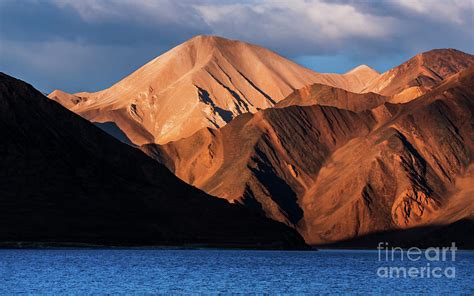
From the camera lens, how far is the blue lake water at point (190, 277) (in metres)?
111

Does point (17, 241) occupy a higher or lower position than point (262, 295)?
higher

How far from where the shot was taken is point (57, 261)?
520ft

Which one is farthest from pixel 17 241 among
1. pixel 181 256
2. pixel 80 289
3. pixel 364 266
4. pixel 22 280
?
pixel 80 289

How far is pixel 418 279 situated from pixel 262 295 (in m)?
33.8

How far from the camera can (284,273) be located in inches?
5728

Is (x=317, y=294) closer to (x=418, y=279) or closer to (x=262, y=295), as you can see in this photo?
→ (x=262, y=295)

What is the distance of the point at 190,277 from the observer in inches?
5103

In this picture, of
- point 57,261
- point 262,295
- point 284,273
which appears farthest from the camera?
point 57,261

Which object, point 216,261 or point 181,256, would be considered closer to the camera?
point 216,261

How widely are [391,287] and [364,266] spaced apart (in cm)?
5600

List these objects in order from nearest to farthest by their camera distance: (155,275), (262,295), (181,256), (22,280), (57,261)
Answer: (262,295) < (22,280) < (155,275) < (57,261) < (181,256)

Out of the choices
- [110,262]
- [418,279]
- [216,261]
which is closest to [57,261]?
[110,262]

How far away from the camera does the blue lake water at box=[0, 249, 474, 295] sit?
111125 mm

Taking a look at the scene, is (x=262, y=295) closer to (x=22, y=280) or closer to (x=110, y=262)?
(x=22, y=280)
